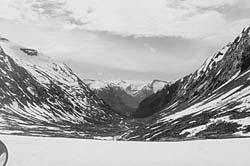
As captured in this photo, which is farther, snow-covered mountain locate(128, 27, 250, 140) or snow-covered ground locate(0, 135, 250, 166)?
snow-covered mountain locate(128, 27, 250, 140)

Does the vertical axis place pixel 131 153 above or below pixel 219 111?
below

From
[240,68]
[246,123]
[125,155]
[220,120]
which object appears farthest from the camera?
[240,68]

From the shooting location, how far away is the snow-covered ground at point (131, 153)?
417 inches

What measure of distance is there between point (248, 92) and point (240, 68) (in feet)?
203

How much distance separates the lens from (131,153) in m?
11.8

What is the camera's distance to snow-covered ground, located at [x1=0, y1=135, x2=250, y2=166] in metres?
10.6

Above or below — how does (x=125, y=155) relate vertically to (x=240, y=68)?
below

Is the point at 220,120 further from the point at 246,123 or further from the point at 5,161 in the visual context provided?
the point at 5,161

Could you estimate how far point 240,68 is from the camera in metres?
160

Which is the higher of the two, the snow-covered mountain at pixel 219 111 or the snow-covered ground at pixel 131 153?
the snow-covered mountain at pixel 219 111

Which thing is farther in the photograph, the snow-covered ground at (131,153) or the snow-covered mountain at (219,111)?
the snow-covered mountain at (219,111)

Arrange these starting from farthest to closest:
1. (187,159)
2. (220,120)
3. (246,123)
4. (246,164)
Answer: (220,120) → (246,123) → (187,159) → (246,164)

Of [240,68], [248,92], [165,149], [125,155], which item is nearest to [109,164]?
[125,155]

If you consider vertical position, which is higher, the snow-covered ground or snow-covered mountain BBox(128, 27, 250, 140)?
snow-covered mountain BBox(128, 27, 250, 140)
